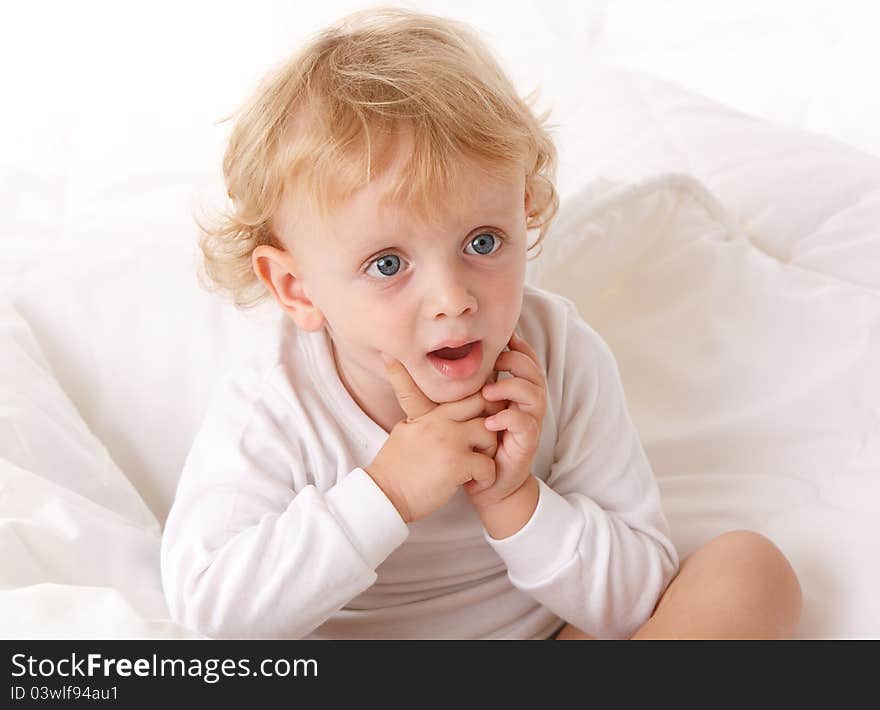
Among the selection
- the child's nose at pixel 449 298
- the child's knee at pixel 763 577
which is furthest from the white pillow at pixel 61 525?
the child's knee at pixel 763 577

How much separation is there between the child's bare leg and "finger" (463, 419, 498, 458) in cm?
20

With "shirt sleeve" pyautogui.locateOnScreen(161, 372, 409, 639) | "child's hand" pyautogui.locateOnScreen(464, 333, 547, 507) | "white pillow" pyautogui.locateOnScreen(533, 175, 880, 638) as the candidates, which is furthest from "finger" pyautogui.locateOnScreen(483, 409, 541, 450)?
"white pillow" pyautogui.locateOnScreen(533, 175, 880, 638)

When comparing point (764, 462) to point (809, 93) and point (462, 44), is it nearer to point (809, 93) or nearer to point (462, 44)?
point (462, 44)

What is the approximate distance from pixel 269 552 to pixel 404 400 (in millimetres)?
160

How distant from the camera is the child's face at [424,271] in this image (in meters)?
0.92

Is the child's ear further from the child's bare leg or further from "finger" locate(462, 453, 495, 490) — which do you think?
the child's bare leg

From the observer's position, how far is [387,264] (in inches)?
36.9

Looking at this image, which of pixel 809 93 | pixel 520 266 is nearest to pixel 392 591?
pixel 520 266

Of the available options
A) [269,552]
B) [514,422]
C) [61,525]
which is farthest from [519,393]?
[61,525]

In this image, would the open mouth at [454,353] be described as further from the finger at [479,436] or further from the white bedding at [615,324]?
the white bedding at [615,324]

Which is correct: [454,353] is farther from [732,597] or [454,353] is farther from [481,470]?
[732,597]

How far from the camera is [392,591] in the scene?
43.9 inches

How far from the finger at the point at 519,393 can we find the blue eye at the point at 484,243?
0.12m

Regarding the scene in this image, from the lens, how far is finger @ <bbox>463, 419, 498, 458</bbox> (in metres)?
1.01
